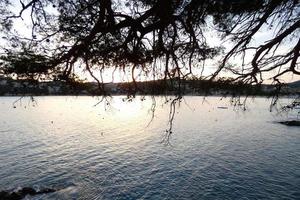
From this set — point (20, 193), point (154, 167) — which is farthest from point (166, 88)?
point (154, 167)

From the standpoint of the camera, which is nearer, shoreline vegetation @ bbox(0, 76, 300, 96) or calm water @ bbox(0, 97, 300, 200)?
shoreline vegetation @ bbox(0, 76, 300, 96)

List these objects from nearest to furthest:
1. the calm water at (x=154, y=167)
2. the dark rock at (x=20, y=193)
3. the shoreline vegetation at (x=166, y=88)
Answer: the shoreline vegetation at (x=166, y=88), the dark rock at (x=20, y=193), the calm water at (x=154, y=167)

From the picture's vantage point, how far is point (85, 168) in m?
25.9

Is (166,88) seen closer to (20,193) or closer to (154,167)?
(20,193)

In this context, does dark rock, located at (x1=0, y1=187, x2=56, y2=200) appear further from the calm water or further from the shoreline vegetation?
the shoreline vegetation

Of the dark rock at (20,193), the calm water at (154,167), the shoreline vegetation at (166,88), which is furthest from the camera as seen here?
the calm water at (154,167)

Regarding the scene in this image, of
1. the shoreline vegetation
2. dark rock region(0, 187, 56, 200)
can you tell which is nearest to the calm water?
dark rock region(0, 187, 56, 200)

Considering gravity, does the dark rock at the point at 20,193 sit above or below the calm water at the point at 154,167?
above

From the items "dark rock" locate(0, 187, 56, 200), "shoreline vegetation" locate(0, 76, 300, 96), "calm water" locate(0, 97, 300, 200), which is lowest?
"calm water" locate(0, 97, 300, 200)

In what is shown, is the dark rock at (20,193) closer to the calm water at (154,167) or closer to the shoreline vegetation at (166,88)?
the calm water at (154,167)

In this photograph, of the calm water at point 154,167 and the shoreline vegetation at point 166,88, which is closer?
the shoreline vegetation at point 166,88

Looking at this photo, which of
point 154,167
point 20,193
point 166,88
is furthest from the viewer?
point 154,167

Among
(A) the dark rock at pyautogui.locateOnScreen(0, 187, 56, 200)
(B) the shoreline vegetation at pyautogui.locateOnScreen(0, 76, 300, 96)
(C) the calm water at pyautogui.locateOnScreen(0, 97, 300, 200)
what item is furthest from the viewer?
(C) the calm water at pyautogui.locateOnScreen(0, 97, 300, 200)

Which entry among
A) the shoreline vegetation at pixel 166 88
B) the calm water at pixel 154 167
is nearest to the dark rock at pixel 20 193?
the calm water at pixel 154 167
